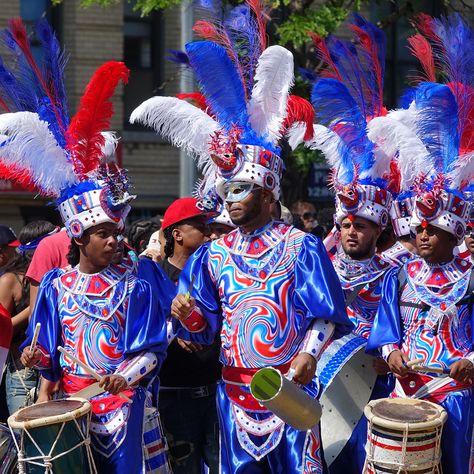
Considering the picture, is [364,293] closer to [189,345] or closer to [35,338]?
[189,345]

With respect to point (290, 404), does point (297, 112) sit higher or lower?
higher

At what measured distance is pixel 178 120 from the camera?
239 inches

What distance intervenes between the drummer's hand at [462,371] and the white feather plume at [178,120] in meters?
1.64

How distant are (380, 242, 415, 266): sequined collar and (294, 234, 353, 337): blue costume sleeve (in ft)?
5.11

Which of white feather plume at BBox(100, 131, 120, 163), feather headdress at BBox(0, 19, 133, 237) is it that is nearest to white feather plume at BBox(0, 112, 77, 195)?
feather headdress at BBox(0, 19, 133, 237)

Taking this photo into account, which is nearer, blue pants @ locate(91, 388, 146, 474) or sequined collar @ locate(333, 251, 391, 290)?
blue pants @ locate(91, 388, 146, 474)

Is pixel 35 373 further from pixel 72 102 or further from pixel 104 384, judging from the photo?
pixel 72 102

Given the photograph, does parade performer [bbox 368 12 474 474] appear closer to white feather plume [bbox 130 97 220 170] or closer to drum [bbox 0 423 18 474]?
white feather plume [bbox 130 97 220 170]

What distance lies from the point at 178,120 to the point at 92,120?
0.44 metres

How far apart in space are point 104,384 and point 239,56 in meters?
1.84

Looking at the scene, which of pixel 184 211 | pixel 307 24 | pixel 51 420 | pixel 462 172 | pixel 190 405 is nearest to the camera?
pixel 51 420

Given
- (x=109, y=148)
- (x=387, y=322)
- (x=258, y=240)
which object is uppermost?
(x=109, y=148)

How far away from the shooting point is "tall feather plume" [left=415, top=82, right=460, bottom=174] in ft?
20.2

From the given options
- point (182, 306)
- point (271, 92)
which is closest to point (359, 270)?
point (271, 92)
